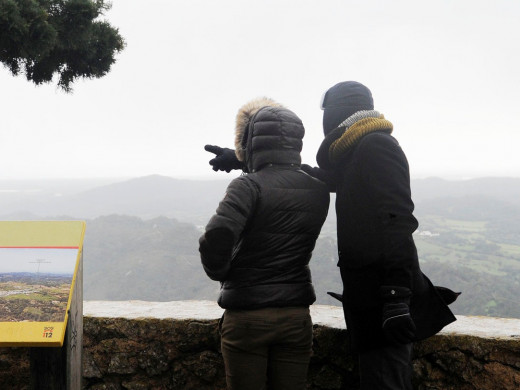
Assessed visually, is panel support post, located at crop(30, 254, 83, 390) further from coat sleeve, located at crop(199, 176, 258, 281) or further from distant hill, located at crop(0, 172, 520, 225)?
distant hill, located at crop(0, 172, 520, 225)

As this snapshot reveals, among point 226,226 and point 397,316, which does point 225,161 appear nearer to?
point 226,226

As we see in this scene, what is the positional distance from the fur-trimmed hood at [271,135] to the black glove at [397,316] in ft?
1.99

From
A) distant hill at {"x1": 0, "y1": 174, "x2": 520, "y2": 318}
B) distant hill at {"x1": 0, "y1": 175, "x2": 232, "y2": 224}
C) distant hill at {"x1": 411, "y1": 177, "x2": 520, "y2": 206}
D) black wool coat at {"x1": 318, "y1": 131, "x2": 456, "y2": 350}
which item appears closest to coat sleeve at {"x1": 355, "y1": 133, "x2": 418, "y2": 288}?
black wool coat at {"x1": 318, "y1": 131, "x2": 456, "y2": 350}

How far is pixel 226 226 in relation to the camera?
1.71 m

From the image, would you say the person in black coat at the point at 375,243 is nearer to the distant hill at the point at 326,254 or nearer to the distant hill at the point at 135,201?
the distant hill at the point at 326,254

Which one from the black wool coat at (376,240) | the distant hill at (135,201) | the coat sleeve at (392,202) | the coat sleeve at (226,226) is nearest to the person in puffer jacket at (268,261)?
the coat sleeve at (226,226)

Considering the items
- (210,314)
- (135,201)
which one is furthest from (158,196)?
(210,314)

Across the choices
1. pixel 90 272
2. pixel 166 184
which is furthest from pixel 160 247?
pixel 166 184

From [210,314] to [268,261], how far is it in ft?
3.50

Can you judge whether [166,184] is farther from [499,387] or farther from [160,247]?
[499,387]

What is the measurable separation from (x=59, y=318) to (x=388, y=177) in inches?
51.6

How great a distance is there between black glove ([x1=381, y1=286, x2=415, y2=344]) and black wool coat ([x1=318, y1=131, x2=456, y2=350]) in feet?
0.11

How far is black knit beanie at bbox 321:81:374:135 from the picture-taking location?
2.00 meters

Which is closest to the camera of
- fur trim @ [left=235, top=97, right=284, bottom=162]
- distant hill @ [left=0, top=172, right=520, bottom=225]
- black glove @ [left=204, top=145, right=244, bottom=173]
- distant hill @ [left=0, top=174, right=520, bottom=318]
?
fur trim @ [left=235, top=97, right=284, bottom=162]
